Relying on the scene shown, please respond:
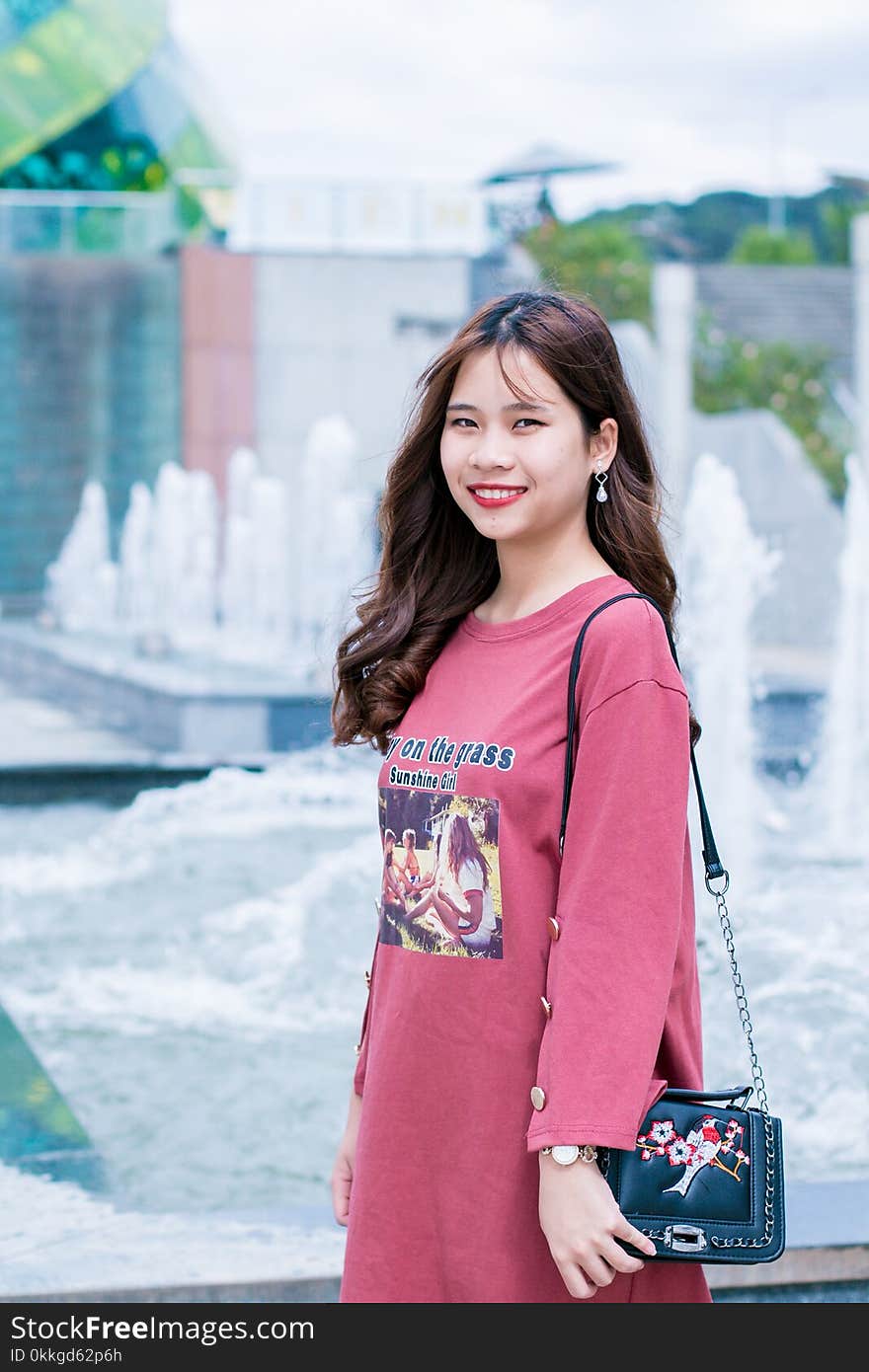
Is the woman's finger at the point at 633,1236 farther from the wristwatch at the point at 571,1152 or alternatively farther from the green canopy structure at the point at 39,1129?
the green canopy structure at the point at 39,1129

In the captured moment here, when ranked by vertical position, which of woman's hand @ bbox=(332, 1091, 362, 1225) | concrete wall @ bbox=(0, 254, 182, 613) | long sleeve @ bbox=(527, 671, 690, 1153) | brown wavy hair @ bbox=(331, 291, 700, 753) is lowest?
woman's hand @ bbox=(332, 1091, 362, 1225)

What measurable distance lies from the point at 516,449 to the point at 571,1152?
595 mm

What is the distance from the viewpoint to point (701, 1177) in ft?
4.00

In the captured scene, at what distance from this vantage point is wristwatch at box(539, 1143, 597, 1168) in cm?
119

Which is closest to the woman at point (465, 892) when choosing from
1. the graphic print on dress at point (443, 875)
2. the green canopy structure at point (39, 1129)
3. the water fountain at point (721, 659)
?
the graphic print on dress at point (443, 875)

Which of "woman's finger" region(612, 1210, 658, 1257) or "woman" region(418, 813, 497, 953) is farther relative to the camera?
"woman" region(418, 813, 497, 953)

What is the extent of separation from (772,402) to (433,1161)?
Result: 1738 cm

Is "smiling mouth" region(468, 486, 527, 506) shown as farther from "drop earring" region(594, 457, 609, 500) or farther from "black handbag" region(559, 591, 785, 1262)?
"black handbag" region(559, 591, 785, 1262)

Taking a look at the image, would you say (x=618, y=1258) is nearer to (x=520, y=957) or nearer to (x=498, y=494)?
(x=520, y=957)

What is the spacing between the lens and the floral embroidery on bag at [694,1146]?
1212mm

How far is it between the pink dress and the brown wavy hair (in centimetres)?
8

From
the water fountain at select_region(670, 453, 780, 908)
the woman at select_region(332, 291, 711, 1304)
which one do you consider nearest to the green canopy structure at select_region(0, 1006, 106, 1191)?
the woman at select_region(332, 291, 711, 1304)

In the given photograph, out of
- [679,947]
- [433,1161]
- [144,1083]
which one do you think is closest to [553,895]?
[679,947]

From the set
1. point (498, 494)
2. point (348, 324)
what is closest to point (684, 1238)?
point (498, 494)
